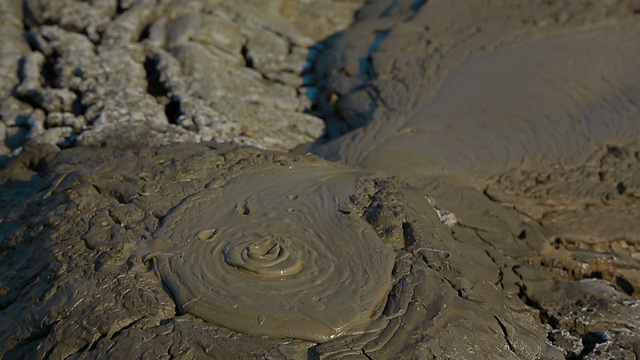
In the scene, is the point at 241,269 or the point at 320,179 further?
the point at 320,179

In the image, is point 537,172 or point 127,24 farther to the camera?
point 127,24

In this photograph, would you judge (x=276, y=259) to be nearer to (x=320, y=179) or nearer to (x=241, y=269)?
(x=241, y=269)

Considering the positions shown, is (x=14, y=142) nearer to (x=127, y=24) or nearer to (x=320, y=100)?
(x=127, y=24)

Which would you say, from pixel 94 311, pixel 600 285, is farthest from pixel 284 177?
pixel 600 285

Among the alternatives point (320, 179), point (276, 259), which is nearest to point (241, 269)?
point (276, 259)
